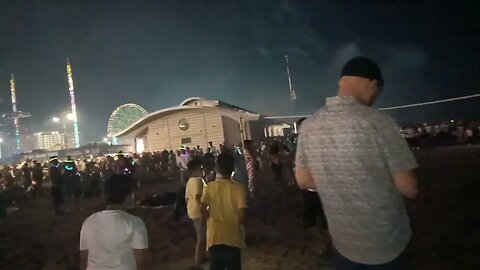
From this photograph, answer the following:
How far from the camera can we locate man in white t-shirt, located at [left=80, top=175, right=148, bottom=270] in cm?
303

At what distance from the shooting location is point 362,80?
230 cm

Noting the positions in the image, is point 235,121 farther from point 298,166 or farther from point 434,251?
point 298,166

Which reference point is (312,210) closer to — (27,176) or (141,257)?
(141,257)

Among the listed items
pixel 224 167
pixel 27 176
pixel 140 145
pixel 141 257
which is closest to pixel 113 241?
pixel 141 257

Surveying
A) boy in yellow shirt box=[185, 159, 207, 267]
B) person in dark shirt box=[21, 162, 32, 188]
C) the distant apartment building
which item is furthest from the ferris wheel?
the distant apartment building

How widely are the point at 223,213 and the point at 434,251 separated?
12.1ft

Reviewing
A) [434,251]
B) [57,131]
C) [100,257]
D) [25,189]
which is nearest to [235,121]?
[25,189]

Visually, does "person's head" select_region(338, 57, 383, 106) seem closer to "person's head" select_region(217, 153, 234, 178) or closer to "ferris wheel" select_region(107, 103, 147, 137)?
"person's head" select_region(217, 153, 234, 178)

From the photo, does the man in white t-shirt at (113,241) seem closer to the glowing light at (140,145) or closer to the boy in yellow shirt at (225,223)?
the boy in yellow shirt at (225,223)

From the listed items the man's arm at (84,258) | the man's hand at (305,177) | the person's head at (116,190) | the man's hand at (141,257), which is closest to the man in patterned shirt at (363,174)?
the man's hand at (305,177)

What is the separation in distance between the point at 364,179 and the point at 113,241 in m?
1.82

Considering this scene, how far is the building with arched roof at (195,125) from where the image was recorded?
32781mm

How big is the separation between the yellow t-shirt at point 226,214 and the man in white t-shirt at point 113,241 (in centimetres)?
92

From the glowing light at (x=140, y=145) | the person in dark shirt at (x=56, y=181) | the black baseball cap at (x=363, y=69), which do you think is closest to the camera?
the black baseball cap at (x=363, y=69)
